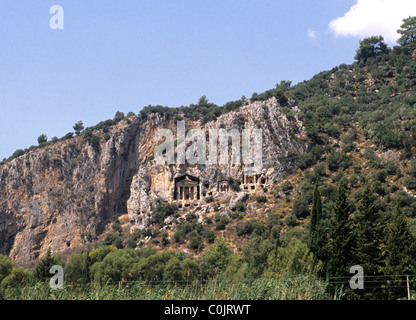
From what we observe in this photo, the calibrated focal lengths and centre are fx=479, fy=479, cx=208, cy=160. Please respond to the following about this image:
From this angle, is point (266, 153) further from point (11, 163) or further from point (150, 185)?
point (11, 163)

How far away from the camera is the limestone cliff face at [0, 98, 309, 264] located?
270ft

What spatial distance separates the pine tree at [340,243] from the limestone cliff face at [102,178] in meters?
37.8

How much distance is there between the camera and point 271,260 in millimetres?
45719

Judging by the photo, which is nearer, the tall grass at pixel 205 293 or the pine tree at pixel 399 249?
the tall grass at pixel 205 293

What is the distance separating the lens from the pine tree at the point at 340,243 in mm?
38031

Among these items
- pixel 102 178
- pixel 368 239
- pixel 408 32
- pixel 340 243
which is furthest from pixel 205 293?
pixel 408 32

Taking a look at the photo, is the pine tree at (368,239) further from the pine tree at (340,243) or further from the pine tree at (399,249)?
Result: the pine tree at (399,249)

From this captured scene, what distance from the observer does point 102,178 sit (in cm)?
9238

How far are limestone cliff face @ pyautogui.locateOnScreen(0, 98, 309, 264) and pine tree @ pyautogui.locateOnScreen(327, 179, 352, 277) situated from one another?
124 feet

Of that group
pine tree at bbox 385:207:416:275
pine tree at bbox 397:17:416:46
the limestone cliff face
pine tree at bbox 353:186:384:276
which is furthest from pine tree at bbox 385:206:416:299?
pine tree at bbox 397:17:416:46

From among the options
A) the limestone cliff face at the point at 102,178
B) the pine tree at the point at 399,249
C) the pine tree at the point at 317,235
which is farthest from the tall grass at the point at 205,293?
the limestone cliff face at the point at 102,178

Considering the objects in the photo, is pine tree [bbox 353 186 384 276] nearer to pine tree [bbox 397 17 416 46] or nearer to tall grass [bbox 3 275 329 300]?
tall grass [bbox 3 275 329 300]

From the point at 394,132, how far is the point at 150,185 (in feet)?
139

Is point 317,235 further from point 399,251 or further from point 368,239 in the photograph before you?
point 399,251
